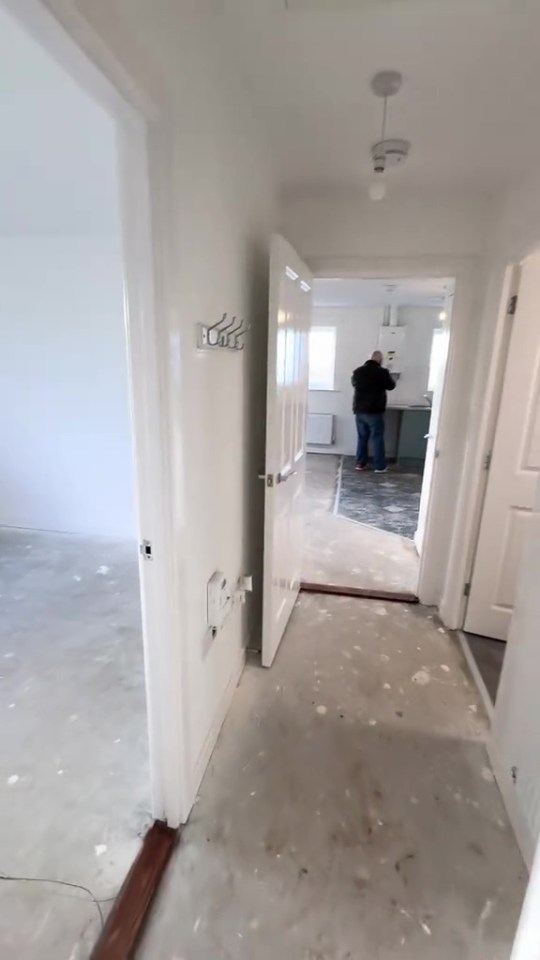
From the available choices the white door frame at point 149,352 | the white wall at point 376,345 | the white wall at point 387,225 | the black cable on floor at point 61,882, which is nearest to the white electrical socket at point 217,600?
the white door frame at point 149,352

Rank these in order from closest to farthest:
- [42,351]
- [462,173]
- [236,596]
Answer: [236,596] → [462,173] → [42,351]

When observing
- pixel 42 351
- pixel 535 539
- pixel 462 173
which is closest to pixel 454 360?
pixel 462 173

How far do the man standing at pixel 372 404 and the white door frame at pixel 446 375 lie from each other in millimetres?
3033

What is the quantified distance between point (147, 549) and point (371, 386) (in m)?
4.82

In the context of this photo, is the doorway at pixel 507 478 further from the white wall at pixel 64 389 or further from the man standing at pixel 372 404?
the man standing at pixel 372 404

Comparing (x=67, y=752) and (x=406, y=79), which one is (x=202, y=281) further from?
(x=67, y=752)

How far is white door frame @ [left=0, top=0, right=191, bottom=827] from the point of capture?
0.78m

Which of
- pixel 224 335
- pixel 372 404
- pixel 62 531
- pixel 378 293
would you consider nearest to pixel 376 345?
pixel 378 293

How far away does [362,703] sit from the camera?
198 cm

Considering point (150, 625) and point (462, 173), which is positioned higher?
point (462, 173)

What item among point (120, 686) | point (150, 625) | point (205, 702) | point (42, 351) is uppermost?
point (42, 351)

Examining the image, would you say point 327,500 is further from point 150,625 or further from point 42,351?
point 150,625

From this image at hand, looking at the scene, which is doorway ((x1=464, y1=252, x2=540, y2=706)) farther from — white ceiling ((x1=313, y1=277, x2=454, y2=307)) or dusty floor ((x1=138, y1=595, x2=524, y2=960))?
white ceiling ((x1=313, y1=277, x2=454, y2=307))

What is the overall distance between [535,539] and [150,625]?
127 cm
